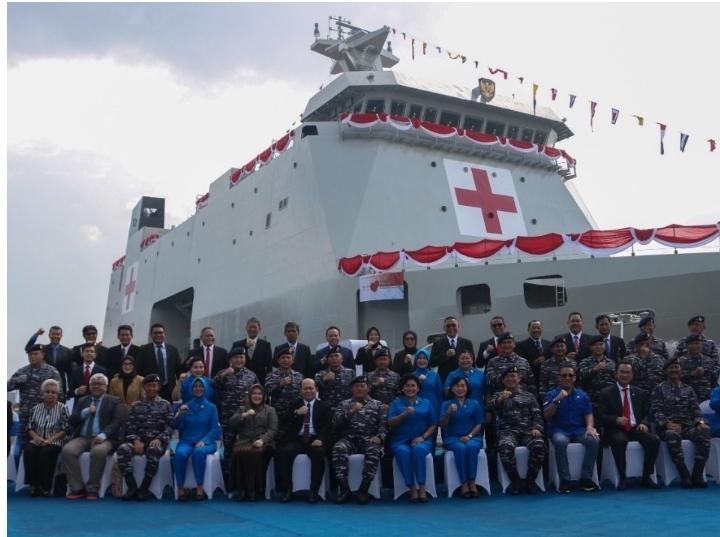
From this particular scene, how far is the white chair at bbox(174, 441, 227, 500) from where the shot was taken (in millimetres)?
5742

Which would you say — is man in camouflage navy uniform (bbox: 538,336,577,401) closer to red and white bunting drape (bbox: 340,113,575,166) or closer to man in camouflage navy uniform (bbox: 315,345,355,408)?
man in camouflage navy uniform (bbox: 315,345,355,408)

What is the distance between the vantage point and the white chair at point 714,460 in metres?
5.91

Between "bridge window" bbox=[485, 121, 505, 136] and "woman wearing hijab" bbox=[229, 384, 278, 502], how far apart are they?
12.4m

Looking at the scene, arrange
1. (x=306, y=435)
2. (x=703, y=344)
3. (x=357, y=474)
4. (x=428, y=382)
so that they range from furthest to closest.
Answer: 1. (x=703, y=344)
2. (x=428, y=382)
3. (x=306, y=435)
4. (x=357, y=474)

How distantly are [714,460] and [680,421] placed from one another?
0.43m

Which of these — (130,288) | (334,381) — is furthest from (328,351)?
(130,288)

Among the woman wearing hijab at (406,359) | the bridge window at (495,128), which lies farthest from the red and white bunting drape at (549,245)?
the bridge window at (495,128)

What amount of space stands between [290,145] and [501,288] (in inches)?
272

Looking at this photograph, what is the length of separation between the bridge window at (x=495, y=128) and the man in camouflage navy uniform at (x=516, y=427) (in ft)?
38.7

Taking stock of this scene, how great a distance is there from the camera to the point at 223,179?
64.3 feet

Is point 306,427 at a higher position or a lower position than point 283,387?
lower

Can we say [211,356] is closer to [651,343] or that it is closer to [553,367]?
[553,367]

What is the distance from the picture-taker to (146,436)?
5895mm

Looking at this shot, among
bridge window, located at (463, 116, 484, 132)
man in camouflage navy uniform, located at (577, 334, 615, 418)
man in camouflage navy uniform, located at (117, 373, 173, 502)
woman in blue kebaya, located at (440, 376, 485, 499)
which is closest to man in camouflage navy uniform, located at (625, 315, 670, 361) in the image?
man in camouflage navy uniform, located at (577, 334, 615, 418)
